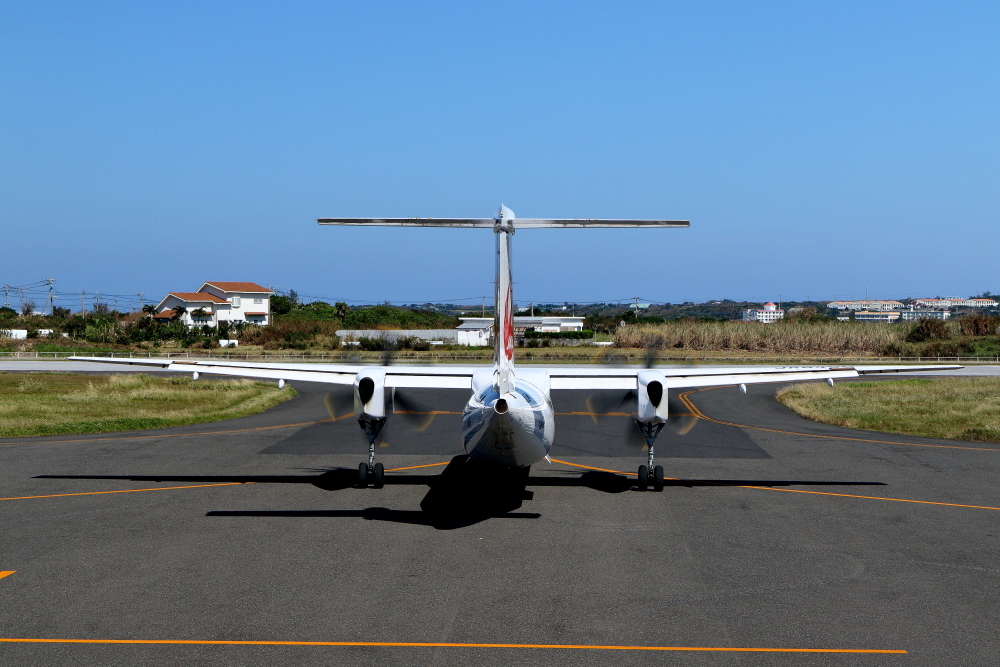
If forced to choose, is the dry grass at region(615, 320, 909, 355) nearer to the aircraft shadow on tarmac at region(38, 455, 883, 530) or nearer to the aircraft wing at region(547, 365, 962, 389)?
the aircraft wing at region(547, 365, 962, 389)

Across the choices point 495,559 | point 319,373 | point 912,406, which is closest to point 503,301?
point 495,559

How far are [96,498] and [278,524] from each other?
5524 mm

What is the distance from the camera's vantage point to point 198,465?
23781 mm

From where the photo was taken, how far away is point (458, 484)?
21172mm

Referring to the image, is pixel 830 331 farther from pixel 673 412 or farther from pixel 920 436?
pixel 673 412

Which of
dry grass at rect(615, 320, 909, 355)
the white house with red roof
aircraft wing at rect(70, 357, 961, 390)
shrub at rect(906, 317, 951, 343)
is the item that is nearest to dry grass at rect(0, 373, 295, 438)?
aircraft wing at rect(70, 357, 961, 390)

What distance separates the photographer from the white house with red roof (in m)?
112

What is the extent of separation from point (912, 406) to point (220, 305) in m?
98.6

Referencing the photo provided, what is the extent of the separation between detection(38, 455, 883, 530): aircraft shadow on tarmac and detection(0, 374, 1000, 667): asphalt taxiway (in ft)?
0.33

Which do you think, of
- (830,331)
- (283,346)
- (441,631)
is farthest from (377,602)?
(830,331)

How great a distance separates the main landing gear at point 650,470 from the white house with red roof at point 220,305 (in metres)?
99.1

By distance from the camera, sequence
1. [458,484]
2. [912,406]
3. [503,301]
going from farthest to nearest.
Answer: [912,406] < [458,484] < [503,301]

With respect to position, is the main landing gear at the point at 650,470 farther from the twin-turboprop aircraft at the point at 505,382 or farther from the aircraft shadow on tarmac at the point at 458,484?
the aircraft shadow on tarmac at the point at 458,484

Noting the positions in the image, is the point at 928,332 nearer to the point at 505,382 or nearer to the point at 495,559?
the point at 505,382
